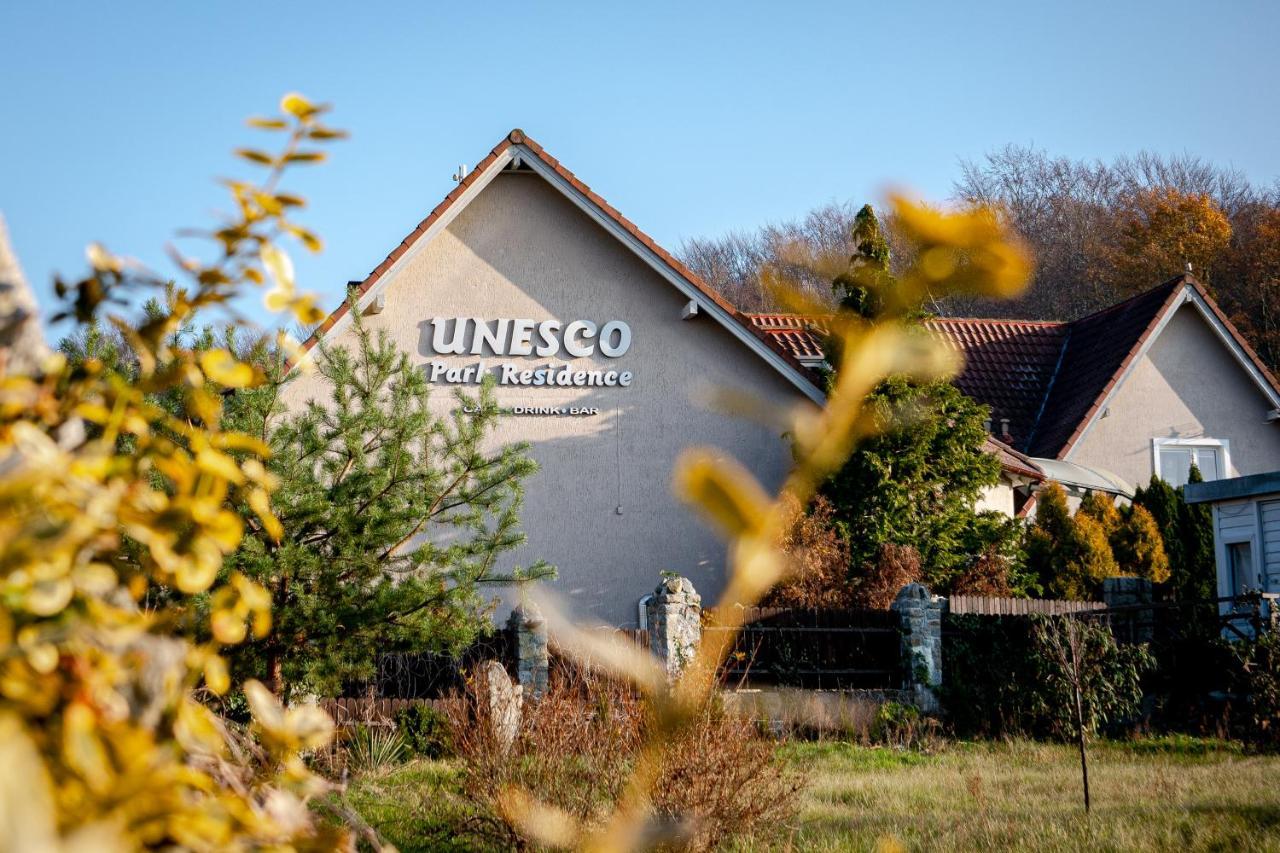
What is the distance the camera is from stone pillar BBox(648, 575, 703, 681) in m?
14.0

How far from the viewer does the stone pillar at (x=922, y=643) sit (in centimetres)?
1510

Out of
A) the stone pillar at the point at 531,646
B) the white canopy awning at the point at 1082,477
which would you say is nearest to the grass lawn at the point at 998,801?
the stone pillar at the point at 531,646

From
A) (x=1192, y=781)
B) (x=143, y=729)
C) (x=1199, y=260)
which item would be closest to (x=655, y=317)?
(x=1192, y=781)

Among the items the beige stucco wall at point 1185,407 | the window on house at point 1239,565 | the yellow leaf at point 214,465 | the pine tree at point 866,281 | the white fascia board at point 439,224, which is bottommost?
the yellow leaf at point 214,465

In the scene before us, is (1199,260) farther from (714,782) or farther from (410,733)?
(714,782)

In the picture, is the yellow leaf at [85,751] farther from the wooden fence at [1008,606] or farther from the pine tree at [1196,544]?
the pine tree at [1196,544]

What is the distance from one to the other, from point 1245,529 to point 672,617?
316 inches

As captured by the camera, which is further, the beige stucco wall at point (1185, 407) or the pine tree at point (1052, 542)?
the beige stucco wall at point (1185, 407)

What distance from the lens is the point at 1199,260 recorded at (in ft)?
114

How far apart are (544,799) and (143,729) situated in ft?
22.5

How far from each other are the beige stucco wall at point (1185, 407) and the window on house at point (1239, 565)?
235 inches

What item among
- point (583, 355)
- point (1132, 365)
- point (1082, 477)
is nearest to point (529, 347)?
point (583, 355)

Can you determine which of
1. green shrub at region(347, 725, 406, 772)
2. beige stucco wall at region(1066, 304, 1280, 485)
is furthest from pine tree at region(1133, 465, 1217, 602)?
green shrub at region(347, 725, 406, 772)

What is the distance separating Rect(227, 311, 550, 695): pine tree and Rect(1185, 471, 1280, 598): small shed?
10.2 m
